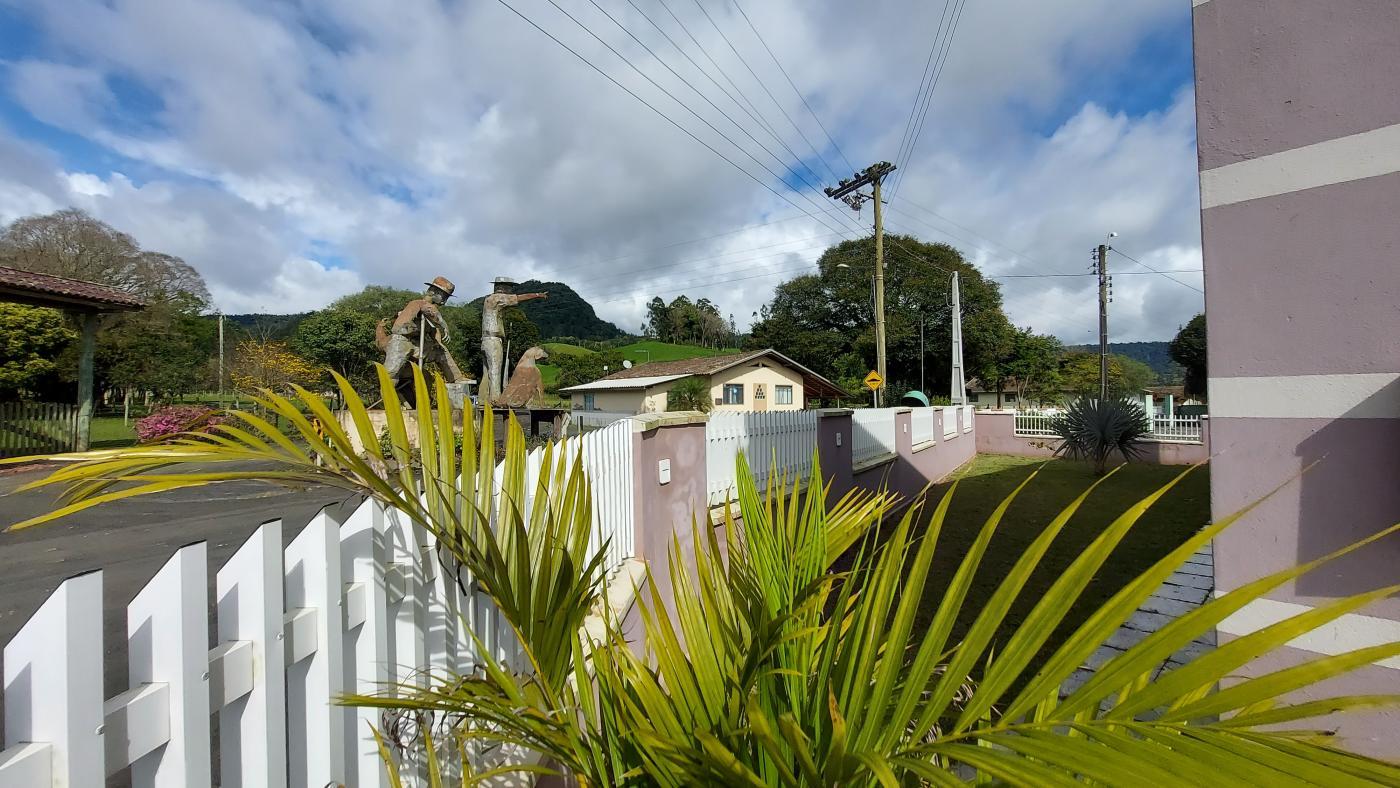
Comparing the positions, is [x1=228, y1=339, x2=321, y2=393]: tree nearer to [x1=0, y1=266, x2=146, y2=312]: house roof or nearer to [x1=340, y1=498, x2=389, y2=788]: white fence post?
[x1=0, y1=266, x2=146, y2=312]: house roof

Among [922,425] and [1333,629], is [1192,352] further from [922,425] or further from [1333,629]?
[1333,629]

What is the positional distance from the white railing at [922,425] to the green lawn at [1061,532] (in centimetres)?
103

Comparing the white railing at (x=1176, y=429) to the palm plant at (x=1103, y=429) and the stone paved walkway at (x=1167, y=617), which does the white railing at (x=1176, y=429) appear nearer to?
the palm plant at (x=1103, y=429)

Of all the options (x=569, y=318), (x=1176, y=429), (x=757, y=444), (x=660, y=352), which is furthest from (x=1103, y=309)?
(x=569, y=318)

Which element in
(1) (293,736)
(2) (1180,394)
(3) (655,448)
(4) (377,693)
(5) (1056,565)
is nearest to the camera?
(1) (293,736)

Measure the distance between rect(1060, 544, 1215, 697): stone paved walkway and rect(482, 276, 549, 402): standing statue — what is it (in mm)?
8143

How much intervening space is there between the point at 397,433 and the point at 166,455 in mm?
374

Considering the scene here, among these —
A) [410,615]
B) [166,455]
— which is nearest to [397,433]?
[166,455]

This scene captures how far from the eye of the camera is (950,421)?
13.6 metres

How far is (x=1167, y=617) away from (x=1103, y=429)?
10319 mm

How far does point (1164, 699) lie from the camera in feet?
2.22

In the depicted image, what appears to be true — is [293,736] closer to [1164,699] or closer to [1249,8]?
[1164,699]

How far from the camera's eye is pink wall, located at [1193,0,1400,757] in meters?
1.77

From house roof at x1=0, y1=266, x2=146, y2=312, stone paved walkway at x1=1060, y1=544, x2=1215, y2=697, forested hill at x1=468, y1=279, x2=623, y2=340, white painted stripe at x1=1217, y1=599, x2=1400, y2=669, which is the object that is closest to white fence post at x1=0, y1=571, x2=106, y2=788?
white painted stripe at x1=1217, y1=599, x2=1400, y2=669
